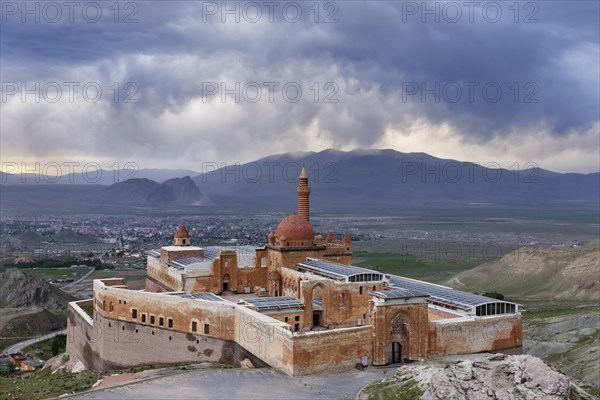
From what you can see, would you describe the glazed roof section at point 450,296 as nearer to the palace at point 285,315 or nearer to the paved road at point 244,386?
the palace at point 285,315

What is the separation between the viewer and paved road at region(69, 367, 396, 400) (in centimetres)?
3123

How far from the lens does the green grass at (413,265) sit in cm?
11300

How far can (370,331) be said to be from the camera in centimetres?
3753

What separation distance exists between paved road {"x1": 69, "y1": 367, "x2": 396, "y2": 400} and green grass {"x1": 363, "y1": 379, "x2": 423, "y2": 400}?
1.27 meters

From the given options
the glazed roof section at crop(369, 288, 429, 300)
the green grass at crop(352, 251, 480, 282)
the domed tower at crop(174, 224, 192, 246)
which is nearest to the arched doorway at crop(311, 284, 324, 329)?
the glazed roof section at crop(369, 288, 429, 300)

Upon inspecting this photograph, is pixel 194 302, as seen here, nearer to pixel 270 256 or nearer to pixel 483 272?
pixel 270 256

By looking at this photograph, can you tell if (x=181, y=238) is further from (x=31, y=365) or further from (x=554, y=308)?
(x=554, y=308)

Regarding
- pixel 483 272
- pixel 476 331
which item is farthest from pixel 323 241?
pixel 483 272

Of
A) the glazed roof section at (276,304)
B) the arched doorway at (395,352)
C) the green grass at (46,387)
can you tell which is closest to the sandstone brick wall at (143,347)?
the glazed roof section at (276,304)

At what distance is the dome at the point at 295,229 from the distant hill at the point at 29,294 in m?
53.7

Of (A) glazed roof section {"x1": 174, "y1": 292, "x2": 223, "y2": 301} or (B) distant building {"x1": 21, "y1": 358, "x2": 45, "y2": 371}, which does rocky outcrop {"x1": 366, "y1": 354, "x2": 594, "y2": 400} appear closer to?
(A) glazed roof section {"x1": 174, "y1": 292, "x2": 223, "y2": 301}

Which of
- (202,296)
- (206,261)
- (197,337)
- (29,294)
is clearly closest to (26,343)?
(29,294)

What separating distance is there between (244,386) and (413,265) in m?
97.1

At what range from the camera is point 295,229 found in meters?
56.1
